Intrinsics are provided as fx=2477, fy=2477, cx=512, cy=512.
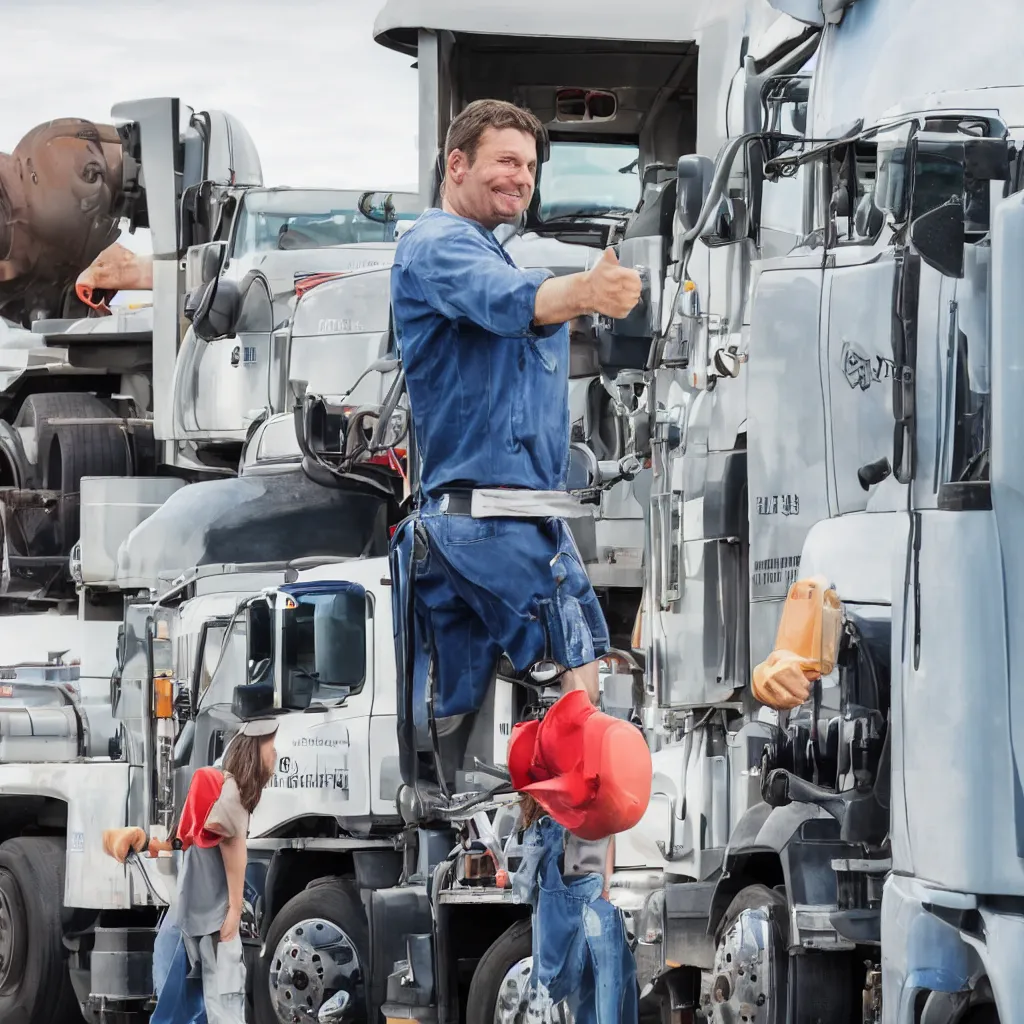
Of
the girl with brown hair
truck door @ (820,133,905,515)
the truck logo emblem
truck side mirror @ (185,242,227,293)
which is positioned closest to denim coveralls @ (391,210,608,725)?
truck door @ (820,133,905,515)

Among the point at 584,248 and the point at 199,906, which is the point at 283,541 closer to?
the point at 584,248

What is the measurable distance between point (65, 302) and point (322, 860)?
9.40 metres

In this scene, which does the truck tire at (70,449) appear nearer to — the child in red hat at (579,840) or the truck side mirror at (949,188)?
the child in red hat at (579,840)

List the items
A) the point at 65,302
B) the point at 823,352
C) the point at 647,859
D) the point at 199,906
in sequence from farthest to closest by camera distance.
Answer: the point at 65,302
the point at 199,906
the point at 647,859
the point at 823,352

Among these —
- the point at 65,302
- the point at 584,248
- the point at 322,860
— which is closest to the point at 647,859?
the point at 322,860

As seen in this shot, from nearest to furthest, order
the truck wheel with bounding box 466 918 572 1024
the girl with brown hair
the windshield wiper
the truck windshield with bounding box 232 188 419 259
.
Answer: the truck wheel with bounding box 466 918 572 1024
the girl with brown hair
the windshield wiper
the truck windshield with bounding box 232 188 419 259

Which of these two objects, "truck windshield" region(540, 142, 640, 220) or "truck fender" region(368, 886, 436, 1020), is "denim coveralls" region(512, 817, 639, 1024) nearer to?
"truck fender" region(368, 886, 436, 1020)

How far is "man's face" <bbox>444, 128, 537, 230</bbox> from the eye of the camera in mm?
5066

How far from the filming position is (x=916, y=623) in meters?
4.81

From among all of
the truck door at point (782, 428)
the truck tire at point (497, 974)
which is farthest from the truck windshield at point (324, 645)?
the truck door at point (782, 428)

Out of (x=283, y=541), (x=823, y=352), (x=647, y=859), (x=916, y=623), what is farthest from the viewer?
(x=283, y=541)

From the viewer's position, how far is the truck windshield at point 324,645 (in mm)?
11000

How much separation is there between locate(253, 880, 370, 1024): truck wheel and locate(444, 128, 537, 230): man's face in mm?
6000

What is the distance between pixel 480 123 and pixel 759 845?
9.18ft
